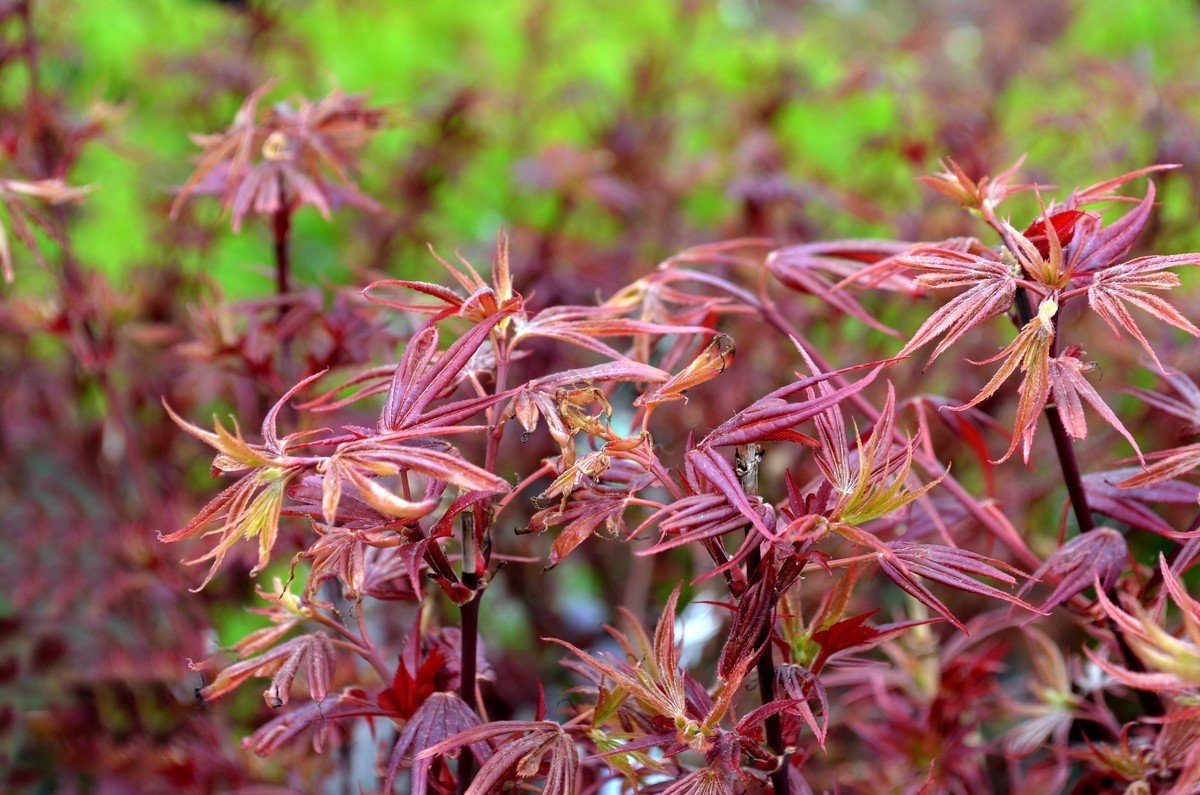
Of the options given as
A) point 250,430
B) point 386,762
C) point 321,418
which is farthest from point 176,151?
point 386,762

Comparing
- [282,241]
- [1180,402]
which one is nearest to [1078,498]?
[1180,402]

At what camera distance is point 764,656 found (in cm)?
63

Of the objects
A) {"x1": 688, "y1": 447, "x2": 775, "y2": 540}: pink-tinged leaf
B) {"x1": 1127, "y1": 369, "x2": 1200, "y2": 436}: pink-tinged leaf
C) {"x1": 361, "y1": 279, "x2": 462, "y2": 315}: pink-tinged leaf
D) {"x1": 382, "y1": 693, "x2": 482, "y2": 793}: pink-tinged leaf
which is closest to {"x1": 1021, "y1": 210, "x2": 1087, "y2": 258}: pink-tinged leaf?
{"x1": 1127, "y1": 369, "x2": 1200, "y2": 436}: pink-tinged leaf

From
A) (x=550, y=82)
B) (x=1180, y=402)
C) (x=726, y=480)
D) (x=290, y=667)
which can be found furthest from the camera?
(x=550, y=82)

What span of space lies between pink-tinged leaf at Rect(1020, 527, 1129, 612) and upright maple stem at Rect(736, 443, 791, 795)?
20 centimetres

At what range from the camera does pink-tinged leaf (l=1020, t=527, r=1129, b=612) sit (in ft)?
2.28

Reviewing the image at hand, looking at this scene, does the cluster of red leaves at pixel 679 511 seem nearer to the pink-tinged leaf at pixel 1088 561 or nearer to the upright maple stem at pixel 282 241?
the pink-tinged leaf at pixel 1088 561

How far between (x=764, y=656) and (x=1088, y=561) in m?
0.26

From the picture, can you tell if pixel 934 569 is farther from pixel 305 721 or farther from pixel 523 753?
pixel 305 721

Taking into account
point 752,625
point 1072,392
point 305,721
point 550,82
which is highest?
point 550,82

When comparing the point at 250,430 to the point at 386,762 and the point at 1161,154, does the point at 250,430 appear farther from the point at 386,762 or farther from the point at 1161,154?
the point at 1161,154

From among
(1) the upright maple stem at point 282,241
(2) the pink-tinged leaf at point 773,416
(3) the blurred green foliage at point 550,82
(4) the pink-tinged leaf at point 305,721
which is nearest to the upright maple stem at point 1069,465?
(2) the pink-tinged leaf at point 773,416

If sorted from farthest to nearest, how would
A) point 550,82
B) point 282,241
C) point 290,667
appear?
point 550,82, point 282,241, point 290,667

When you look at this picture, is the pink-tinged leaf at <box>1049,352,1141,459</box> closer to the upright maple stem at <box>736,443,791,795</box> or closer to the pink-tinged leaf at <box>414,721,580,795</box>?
the upright maple stem at <box>736,443,791,795</box>
